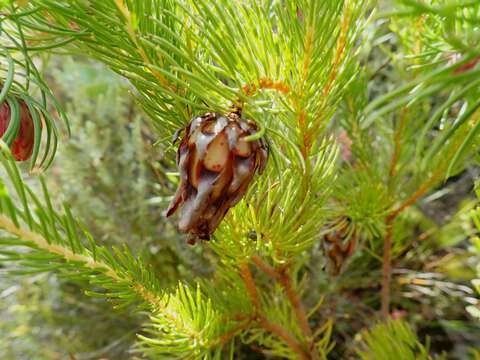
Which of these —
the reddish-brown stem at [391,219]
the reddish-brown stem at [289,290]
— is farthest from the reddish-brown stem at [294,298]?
the reddish-brown stem at [391,219]

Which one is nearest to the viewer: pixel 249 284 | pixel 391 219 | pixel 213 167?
pixel 213 167

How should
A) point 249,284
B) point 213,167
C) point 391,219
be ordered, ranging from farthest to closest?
point 391,219 < point 249,284 < point 213,167

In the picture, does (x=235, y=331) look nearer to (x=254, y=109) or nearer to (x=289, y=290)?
(x=289, y=290)

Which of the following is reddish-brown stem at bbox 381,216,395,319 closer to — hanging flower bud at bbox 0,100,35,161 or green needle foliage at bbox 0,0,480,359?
green needle foliage at bbox 0,0,480,359

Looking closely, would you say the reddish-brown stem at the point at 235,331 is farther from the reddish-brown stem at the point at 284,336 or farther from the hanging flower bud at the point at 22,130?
the hanging flower bud at the point at 22,130

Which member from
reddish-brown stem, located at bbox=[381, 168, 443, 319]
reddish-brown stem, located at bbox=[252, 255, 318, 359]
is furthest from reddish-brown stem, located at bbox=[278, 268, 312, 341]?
reddish-brown stem, located at bbox=[381, 168, 443, 319]

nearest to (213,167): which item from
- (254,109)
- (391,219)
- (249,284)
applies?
(254,109)
